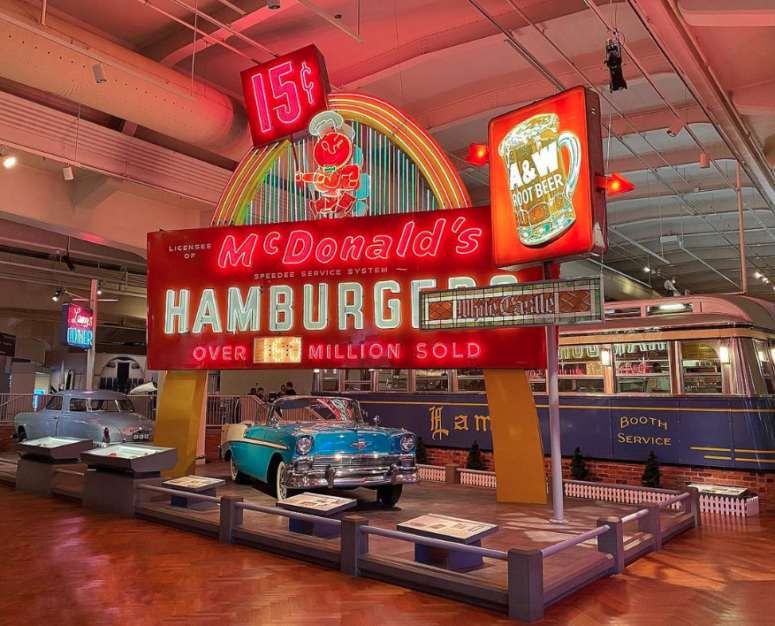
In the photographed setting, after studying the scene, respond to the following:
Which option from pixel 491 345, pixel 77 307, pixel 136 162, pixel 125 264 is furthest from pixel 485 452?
pixel 125 264

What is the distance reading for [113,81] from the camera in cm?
1002

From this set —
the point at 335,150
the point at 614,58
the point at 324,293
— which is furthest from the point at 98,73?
the point at 614,58

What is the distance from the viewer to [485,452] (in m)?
12.8

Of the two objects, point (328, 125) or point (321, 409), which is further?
point (328, 125)

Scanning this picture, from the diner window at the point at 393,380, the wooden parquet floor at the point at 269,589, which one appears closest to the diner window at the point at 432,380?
the diner window at the point at 393,380

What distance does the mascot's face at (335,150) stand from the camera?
1027 cm

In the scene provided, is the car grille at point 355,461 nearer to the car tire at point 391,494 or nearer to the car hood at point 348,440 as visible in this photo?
the car hood at point 348,440

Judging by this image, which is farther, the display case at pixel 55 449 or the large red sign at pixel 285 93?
the display case at pixel 55 449

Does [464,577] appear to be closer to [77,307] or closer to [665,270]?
[77,307]

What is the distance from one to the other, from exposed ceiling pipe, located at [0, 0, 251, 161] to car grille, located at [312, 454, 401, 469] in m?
6.52

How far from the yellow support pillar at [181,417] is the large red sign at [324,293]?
1.35 ft

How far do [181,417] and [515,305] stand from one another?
6556 millimetres

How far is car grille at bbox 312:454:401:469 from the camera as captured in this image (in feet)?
26.7

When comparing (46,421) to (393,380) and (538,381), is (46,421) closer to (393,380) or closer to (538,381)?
(393,380)
